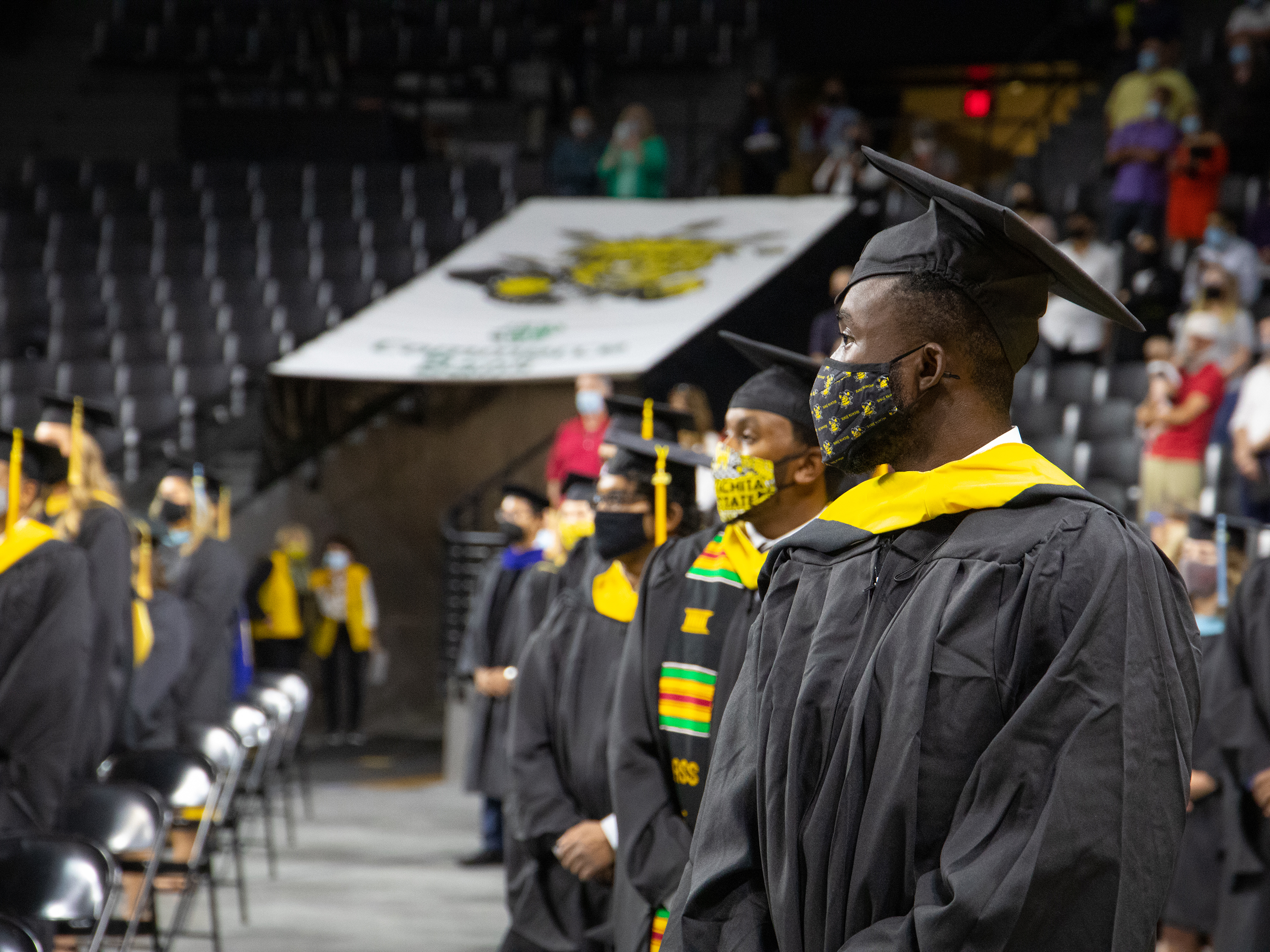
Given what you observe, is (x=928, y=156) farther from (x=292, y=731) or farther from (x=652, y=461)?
(x=652, y=461)

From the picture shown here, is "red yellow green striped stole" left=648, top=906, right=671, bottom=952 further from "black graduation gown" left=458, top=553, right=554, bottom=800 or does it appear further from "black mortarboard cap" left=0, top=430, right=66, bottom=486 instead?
"black graduation gown" left=458, top=553, right=554, bottom=800

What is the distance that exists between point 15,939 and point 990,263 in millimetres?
2433

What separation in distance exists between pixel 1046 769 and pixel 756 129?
12542 mm

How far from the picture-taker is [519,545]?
7.84 m

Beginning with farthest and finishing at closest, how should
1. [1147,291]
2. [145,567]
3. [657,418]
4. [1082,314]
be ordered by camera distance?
[1082,314] < [1147,291] < [145,567] < [657,418]

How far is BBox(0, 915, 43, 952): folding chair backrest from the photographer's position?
9.68 feet

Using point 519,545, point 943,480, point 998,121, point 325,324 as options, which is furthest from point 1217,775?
point 998,121

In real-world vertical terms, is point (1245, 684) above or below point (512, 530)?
above

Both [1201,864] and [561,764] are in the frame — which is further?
[1201,864]

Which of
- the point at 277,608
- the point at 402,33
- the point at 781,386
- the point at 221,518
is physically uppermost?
the point at 402,33

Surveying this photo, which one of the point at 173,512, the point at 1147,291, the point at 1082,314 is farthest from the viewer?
the point at 1082,314

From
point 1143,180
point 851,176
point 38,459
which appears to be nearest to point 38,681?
point 38,459

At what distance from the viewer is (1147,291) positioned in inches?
394

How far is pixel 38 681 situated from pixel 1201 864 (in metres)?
3.66
